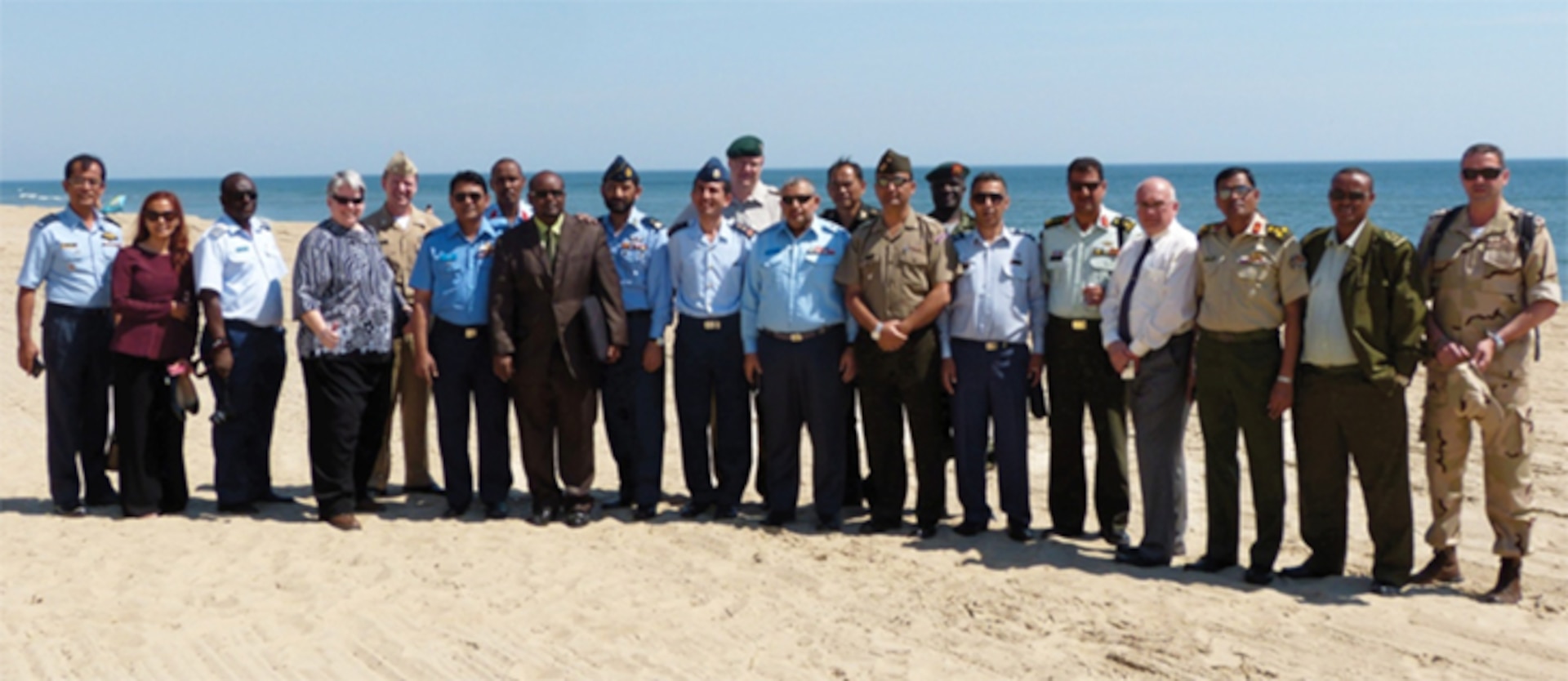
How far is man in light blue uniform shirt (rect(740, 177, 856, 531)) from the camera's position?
6922 millimetres

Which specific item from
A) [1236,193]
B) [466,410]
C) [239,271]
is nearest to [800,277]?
[466,410]

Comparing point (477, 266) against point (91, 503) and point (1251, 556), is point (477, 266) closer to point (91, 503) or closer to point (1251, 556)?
point (91, 503)

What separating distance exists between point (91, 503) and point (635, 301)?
3.34m

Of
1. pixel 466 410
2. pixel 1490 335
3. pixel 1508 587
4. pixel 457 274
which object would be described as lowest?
pixel 1508 587

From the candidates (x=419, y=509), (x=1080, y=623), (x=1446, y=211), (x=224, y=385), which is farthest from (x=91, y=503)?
(x=1446, y=211)

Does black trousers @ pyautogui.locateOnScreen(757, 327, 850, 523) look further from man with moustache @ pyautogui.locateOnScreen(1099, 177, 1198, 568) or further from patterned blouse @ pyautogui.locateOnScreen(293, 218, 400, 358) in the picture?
patterned blouse @ pyautogui.locateOnScreen(293, 218, 400, 358)

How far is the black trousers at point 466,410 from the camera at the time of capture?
24.1 ft

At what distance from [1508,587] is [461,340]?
17.5ft

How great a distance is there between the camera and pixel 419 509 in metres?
7.76

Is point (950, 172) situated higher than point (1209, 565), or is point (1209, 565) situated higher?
point (950, 172)

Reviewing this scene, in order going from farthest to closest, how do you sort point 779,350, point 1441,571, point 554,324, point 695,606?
point 554,324 → point 779,350 → point 1441,571 → point 695,606

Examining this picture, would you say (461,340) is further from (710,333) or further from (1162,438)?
(1162,438)

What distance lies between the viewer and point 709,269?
718cm

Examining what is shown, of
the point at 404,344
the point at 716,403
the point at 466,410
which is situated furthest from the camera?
the point at 404,344
